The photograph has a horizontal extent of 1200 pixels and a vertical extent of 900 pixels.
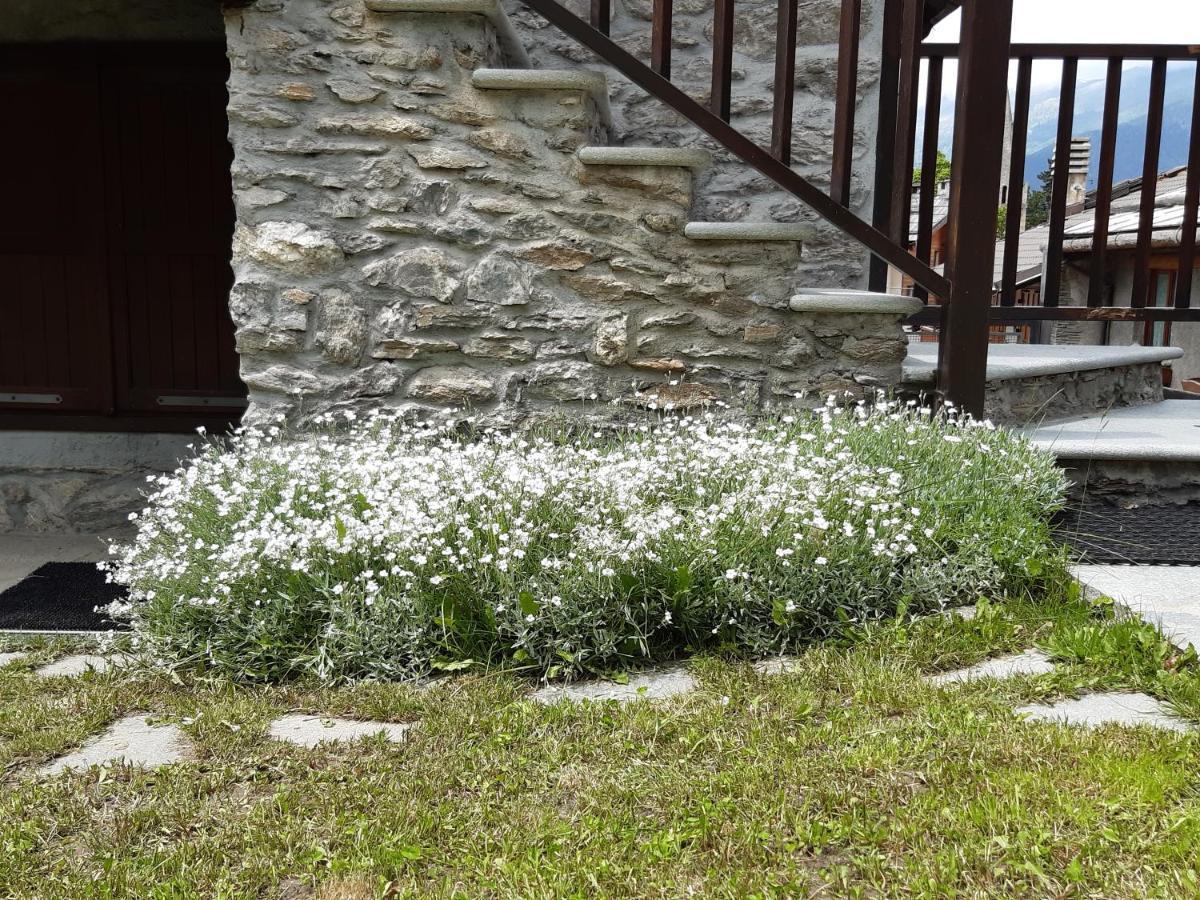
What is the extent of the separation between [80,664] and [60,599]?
0.88 metres

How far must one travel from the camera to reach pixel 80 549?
4746mm

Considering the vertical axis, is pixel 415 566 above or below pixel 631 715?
above

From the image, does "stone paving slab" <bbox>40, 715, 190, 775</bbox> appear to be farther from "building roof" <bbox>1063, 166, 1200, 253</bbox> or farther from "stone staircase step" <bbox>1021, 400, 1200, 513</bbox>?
"building roof" <bbox>1063, 166, 1200, 253</bbox>

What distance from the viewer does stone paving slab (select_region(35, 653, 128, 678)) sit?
3098mm

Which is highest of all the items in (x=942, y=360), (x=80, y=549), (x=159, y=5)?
(x=159, y=5)

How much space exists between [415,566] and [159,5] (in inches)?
132

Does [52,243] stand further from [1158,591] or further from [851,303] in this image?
[1158,591]

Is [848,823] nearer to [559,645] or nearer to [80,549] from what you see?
[559,645]

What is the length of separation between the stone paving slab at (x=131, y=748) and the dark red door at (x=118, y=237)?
9.43 ft

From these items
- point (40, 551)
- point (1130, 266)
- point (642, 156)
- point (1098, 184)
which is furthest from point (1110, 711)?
point (1130, 266)

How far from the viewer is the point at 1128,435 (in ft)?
13.9

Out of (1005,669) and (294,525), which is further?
(294,525)

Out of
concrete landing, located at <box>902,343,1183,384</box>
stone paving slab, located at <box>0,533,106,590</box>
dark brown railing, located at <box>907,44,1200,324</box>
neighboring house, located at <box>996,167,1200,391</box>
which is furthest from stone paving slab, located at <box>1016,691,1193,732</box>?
neighboring house, located at <box>996,167,1200,391</box>

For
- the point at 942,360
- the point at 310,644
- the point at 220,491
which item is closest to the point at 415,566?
the point at 310,644
